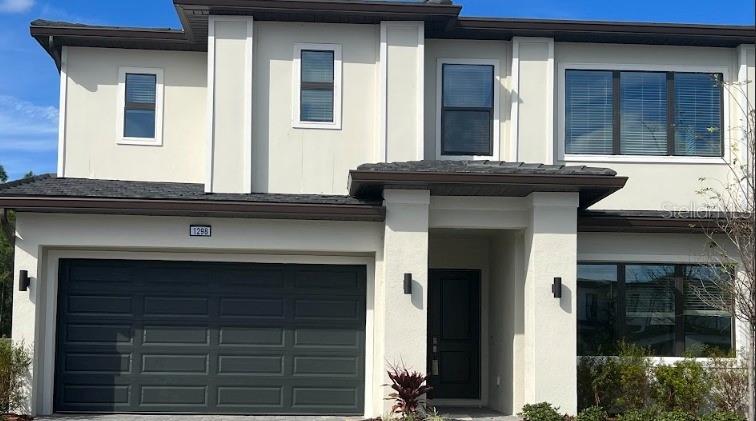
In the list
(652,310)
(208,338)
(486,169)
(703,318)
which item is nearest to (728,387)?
(703,318)

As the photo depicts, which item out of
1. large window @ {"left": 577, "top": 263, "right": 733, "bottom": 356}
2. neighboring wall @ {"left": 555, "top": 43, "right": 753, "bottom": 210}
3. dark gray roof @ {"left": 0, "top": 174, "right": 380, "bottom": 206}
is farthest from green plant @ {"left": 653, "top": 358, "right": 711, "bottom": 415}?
dark gray roof @ {"left": 0, "top": 174, "right": 380, "bottom": 206}

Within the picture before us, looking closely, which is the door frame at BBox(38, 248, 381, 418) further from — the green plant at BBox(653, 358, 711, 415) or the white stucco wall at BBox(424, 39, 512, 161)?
the green plant at BBox(653, 358, 711, 415)

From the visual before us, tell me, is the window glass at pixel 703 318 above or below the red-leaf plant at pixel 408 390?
above

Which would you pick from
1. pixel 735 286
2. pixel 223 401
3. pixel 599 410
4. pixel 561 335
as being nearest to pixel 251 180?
pixel 223 401

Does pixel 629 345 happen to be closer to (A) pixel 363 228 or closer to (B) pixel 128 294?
(A) pixel 363 228

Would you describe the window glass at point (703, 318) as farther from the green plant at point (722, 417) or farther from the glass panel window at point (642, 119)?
the glass panel window at point (642, 119)

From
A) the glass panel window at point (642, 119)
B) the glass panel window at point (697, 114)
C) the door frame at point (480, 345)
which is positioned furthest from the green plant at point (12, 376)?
the glass panel window at point (697, 114)

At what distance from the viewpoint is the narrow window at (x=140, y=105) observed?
1550cm

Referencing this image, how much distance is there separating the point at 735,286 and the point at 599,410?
2512 millimetres

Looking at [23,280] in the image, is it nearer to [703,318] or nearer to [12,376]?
[12,376]

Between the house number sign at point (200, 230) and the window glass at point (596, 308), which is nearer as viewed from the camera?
the house number sign at point (200, 230)

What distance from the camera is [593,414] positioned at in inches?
492

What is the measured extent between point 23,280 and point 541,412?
762 cm

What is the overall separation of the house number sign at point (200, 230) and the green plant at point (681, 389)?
701cm
